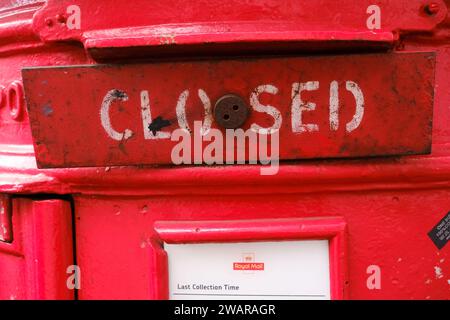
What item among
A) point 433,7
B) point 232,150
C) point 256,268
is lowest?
point 256,268

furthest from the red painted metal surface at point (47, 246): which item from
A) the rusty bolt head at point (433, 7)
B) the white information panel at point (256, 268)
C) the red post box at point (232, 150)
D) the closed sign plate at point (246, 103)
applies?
the rusty bolt head at point (433, 7)

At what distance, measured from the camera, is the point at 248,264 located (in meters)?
1.29

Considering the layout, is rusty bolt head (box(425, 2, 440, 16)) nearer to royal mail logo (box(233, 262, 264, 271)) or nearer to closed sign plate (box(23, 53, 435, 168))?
closed sign plate (box(23, 53, 435, 168))

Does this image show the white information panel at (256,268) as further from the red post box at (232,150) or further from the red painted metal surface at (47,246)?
the red painted metal surface at (47,246)

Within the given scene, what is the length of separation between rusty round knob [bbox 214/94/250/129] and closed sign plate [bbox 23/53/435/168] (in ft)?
0.05

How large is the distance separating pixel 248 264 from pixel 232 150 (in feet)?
1.11

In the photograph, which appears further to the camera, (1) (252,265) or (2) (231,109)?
(1) (252,265)

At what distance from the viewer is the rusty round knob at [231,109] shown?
1145 millimetres

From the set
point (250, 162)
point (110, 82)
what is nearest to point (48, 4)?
point (110, 82)

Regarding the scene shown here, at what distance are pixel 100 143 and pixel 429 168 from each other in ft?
2.91

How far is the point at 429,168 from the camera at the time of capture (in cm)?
124

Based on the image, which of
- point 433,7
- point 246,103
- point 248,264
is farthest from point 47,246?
point 433,7

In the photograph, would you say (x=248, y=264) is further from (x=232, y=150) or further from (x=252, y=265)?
(x=232, y=150)

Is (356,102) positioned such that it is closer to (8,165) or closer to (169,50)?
(169,50)
